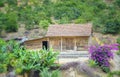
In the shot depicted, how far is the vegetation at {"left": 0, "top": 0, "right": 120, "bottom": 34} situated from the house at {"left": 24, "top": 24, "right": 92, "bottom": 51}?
25.0ft

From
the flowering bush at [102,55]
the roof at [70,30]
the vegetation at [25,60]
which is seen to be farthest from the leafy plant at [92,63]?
the roof at [70,30]

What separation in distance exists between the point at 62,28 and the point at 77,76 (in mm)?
9525

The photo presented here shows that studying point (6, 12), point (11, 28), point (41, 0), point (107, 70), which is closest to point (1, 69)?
point (107, 70)

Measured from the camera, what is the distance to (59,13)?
46.8 metres

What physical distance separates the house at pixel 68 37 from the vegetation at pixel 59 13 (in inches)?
300

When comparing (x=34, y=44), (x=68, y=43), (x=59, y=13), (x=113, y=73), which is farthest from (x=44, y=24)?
(x=113, y=73)

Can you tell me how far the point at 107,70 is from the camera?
25688mm

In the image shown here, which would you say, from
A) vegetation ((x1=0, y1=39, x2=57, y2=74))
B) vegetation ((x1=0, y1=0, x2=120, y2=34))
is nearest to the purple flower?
vegetation ((x1=0, y1=39, x2=57, y2=74))

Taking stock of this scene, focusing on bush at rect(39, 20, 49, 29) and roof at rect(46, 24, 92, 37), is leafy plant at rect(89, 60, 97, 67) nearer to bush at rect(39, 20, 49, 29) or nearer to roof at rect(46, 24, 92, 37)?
roof at rect(46, 24, 92, 37)

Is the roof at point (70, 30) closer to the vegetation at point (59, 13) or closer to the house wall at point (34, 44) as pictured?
the house wall at point (34, 44)

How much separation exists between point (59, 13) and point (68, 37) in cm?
1336

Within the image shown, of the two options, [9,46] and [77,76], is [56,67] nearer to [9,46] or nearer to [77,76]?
[77,76]

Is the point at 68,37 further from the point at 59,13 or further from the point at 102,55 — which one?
the point at 59,13

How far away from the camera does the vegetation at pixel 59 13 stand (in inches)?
1662
